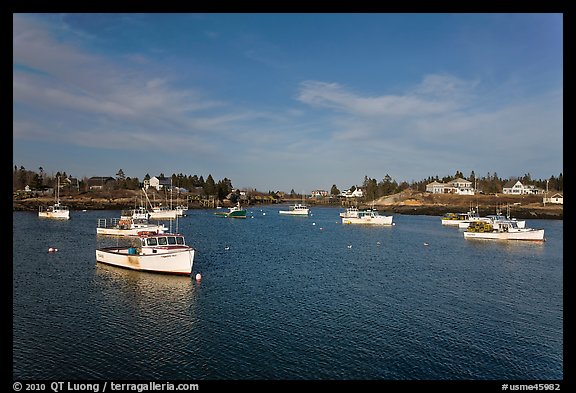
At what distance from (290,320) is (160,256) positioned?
15.5 metres

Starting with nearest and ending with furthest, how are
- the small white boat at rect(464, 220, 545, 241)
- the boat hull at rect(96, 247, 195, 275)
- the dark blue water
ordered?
the dark blue water
the boat hull at rect(96, 247, 195, 275)
the small white boat at rect(464, 220, 545, 241)

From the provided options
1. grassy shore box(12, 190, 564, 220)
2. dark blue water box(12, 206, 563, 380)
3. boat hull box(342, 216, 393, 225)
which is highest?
grassy shore box(12, 190, 564, 220)

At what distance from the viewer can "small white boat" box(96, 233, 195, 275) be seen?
35.0 meters

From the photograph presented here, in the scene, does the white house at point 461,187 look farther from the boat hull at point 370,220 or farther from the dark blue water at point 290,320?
the dark blue water at point 290,320

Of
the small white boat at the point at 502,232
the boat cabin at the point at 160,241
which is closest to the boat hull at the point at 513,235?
the small white boat at the point at 502,232

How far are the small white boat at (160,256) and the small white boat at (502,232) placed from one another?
52477mm

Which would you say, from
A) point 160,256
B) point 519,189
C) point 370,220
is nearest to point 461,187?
point 519,189

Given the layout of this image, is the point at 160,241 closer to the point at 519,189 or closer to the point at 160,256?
the point at 160,256

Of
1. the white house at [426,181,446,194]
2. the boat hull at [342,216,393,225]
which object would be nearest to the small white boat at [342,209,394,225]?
the boat hull at [342,216,393,225]

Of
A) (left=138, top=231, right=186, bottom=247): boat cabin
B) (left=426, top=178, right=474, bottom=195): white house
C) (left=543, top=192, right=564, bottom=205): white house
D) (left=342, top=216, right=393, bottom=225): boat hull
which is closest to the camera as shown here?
(left=138, top=231, right=186, bottom=247): boat cabin

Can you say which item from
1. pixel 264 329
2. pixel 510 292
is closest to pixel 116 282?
pixel 264 329

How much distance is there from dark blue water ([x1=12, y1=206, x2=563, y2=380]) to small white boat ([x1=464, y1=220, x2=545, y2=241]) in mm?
22528

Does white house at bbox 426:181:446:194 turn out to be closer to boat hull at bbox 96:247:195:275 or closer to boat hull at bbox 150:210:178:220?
boat hull at bbox 150:210:178:220
